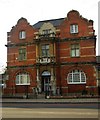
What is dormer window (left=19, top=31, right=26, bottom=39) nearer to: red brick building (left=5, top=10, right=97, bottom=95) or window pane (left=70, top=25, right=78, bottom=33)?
red brick building (left=5, top=10, right=97, bottom=95)

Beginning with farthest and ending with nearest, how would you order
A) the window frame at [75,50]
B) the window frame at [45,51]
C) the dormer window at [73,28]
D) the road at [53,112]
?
1. the window frame at [45,51]
2. the dormer window at [73,28]
3. the window frame at [75,50]
4. the road at [53,112]

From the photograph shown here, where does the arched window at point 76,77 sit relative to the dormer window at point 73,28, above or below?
below

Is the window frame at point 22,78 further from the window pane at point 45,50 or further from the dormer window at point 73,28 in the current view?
the dormer window at point 73,28

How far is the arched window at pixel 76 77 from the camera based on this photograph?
4097cm

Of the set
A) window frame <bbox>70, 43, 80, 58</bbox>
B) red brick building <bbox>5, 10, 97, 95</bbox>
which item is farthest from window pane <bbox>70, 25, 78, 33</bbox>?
window frame <bbox>70, 43, 80, 58</bbox>

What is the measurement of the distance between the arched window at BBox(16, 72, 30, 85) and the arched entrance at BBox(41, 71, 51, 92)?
102 inches

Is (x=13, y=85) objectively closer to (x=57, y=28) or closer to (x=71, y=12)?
(x=57, y=28)

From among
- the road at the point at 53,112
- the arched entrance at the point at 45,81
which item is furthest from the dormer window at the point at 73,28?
the road at the point at 53,112

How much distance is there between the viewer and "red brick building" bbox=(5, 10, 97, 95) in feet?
135

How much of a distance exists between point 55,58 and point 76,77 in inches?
170

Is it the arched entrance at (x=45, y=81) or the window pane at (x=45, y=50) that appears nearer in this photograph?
the arched entrance at (x=45, y=81)

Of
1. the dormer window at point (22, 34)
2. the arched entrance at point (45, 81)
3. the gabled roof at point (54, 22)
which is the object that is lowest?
the arched entrance at point (45, 81)

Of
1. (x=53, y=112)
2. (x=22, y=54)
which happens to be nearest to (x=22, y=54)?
(x=22, y=54)

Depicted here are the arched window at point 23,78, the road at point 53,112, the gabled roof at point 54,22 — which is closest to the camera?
the road at point 53,112
